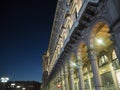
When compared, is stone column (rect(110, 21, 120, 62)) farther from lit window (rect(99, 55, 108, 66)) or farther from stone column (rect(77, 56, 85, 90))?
lit window (rect(99, 55, 108, 66))

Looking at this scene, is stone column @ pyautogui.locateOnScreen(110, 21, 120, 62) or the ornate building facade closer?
stone column @ pyautogui.locateOnScreen(110, 21, 120, 62)

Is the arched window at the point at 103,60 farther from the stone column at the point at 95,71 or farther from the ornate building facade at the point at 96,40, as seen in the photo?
the stone column at the point at 95,71

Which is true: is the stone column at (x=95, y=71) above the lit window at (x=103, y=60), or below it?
below

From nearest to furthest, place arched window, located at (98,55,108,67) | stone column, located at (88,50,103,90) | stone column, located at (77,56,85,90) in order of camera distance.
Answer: stone column, located at (88,50,103,90) → stone column, located at (77,56,85,90) → arched window, located at (98,55,108,67)

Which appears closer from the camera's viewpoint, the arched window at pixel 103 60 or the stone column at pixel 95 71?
the stone column at pixel 95 71

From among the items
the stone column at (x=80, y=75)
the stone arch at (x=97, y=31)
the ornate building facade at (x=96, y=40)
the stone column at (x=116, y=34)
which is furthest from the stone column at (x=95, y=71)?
the stone column at (x=80, y=75)

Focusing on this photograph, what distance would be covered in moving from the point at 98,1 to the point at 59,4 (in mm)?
19994

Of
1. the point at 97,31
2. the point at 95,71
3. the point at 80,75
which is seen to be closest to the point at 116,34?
the point at 97,31

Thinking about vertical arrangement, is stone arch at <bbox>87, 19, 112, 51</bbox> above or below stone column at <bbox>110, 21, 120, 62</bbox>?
above

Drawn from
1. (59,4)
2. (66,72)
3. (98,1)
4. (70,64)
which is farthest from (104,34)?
(59,4)

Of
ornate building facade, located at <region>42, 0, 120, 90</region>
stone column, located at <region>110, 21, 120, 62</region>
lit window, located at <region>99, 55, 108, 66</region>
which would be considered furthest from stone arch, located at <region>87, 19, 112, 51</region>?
lit window, located at <region>99, 55, 108, 66</region>

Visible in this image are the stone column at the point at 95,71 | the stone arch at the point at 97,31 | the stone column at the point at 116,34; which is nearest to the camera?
the stone column at the point at 116,34

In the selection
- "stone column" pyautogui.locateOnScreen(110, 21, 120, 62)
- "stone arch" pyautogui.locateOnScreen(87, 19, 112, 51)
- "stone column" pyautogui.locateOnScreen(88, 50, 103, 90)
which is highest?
"stone arch" pyautogui.locateOnScreen(87, 19, 112, 51)

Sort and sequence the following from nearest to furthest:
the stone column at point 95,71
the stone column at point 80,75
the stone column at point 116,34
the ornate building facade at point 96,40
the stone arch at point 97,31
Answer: the stone column at point 116,34
the ornate building facade at point 96,40
the stone column at point 95,71
the stone arch at point 97,31
the stone column at point 80,75
